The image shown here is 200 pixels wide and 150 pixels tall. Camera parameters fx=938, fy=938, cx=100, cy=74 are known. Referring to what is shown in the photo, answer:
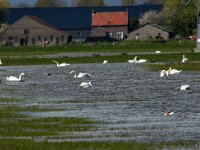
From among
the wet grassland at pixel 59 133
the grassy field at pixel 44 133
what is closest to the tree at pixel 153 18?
the wet grassland at pixel 59 133

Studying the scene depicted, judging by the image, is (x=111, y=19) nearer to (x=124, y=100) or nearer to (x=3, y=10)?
(x=3, y=10)

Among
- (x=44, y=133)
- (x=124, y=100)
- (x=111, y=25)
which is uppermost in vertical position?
(x=44, y=133)

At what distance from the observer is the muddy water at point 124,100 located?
21.5m

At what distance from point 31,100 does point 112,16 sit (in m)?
149

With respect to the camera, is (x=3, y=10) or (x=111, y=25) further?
(x=111, y=25)

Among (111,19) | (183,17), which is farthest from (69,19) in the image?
(183,17)

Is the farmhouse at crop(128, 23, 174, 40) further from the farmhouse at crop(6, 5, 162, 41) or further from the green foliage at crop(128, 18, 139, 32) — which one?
the farmhouse at crop(6, 5, 162, 41)

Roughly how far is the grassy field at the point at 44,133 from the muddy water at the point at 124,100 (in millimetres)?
638

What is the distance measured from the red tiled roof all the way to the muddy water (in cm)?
12752

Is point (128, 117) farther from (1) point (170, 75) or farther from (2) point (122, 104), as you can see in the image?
(1) point (170, 75)

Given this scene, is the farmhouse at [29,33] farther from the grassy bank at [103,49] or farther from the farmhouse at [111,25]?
the grassy bank at [103,49]

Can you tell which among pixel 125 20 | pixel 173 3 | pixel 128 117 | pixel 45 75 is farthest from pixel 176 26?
pixel 128 117

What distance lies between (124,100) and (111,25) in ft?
482

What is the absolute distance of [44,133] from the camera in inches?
850
